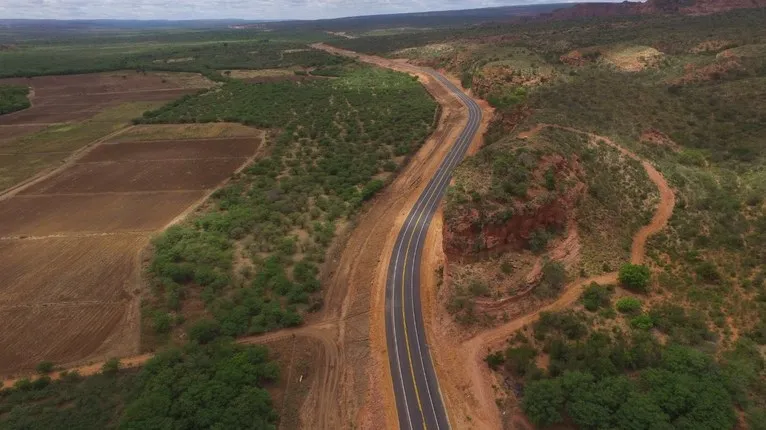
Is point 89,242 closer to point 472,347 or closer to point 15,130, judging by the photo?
point 472,347

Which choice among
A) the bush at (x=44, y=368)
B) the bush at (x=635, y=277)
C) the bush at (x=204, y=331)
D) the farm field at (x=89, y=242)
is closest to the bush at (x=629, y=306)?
the bush at (x=635, y=277)

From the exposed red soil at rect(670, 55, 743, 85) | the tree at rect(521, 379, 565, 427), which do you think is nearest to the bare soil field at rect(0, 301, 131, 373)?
the tree at rect(521, 379, 565, 427)

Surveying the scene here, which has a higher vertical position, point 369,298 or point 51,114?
point 51,114

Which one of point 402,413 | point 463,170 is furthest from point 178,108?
point 402,413

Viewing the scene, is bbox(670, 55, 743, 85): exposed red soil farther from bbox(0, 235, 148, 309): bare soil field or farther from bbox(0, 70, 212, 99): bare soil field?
bbox(0, 70, 212, 99): bare soil field

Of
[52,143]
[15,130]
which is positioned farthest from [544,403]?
[15,130]

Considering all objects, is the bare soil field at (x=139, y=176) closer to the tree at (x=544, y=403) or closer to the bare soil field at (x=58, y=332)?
the bare soil field at (x=58, y=332)
